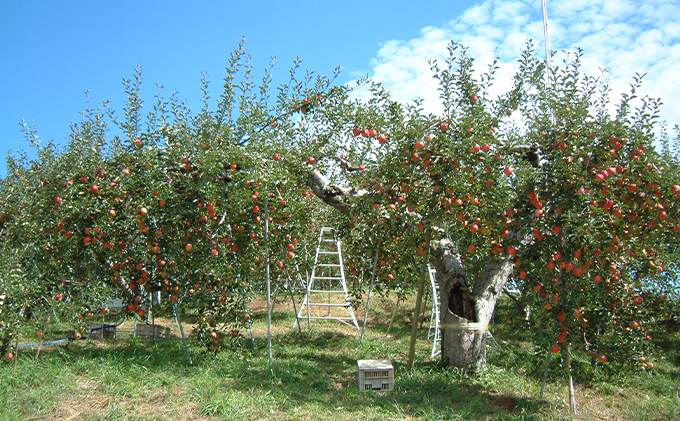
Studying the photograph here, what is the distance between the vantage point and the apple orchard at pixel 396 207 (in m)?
3.62

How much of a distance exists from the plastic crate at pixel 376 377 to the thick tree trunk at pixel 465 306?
0.95 m

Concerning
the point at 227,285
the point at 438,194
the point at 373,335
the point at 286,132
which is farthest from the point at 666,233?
the point at 373,335

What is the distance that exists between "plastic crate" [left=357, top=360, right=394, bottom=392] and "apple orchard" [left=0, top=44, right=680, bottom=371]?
98cm

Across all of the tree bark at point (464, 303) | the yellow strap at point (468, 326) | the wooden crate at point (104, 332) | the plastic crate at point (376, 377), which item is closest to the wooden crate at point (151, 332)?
the wooden crate at point (104, 332)

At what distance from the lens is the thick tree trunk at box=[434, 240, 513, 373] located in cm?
478

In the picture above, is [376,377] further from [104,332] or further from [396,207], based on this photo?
[104,332]

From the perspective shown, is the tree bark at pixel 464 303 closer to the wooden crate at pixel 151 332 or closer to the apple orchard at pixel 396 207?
the apple orchard at pixel 396 207

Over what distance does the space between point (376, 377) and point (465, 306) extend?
1.38m

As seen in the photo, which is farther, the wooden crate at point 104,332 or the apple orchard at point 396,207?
the wooden crate at point 104,332

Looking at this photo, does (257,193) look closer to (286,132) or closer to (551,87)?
(286,132)

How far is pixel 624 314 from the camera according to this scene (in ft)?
15.0

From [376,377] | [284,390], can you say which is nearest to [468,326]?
[376,377]

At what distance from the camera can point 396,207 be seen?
4305 mm

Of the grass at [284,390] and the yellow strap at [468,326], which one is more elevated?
the yellow strap at [468,326]
